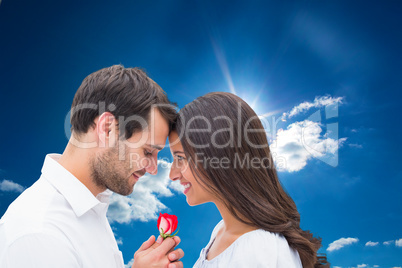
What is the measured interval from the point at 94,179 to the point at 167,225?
0.77 metres

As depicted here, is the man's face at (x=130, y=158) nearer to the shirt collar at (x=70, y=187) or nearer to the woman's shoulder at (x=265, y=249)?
the shirt collar at (x=70, y=187)

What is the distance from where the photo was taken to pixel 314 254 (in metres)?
2.82

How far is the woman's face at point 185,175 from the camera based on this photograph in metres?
3.02

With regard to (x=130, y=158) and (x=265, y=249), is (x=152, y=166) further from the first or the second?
(x=265, y=249)

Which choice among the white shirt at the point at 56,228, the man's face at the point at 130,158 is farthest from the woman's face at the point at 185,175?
the white shirt at the point at 56,228

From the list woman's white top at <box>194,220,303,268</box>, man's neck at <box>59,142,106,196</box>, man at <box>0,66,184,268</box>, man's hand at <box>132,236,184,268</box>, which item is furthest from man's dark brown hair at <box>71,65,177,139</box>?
woman's white top at <box>194,220,303,268</box>

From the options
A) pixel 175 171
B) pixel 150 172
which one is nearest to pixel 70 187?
pixel 150 172

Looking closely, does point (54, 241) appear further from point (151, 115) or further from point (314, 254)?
point (314, 254)

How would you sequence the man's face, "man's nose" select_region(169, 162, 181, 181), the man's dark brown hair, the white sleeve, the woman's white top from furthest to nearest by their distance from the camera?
1. "man's nose" select_region(169, 162, 181, 181)
2. the man's dark brown hair
3. the man's face
4. the woman's white top
5. the white sleeve

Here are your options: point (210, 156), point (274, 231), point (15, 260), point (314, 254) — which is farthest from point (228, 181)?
point (15, 260)

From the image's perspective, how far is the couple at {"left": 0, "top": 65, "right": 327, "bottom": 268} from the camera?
2404mm

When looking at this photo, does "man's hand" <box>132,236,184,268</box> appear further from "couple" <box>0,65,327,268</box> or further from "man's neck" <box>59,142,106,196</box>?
"man's neck" <box>59,142,106,196</box>

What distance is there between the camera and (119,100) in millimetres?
3062

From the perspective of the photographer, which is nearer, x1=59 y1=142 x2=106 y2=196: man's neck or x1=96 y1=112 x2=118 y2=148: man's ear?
x1=59 y1=142 x2=106 y2=196: man's neck
